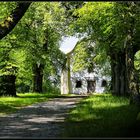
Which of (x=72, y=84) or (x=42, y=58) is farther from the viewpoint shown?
(x=72, y=84)

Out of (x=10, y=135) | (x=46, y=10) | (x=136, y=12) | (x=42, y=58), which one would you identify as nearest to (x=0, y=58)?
(x=42, y=58)

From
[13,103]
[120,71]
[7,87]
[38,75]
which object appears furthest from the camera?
[38,75]

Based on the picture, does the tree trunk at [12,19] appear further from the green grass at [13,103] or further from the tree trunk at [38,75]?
the tree trunk at [38,75]

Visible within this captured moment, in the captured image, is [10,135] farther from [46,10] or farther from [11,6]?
[46,10]

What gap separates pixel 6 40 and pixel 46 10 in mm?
16039

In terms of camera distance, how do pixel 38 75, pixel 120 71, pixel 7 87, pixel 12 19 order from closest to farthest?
pixel 12 19 < pixel 120 71 < pixel 7 87 < pixel 38 75

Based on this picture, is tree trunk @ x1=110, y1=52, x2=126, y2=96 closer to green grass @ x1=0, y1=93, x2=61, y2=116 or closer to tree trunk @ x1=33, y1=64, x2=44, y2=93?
green grass @ x1=0, y1=93, x2=61, y2=116

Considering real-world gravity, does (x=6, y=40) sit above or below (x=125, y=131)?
above

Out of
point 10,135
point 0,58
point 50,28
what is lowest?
point 10,135

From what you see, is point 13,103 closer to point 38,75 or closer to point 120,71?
point 120,71

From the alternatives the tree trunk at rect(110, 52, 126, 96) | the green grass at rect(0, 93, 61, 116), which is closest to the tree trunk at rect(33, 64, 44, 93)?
the tree trunk at rect(110, 52, 126, 96)

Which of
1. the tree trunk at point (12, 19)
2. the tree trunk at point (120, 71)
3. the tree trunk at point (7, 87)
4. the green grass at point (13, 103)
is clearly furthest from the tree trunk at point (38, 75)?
the tree trunk at point (12, 19)

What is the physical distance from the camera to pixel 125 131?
13547 millimetres

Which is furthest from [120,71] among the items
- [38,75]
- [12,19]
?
[12,19]
